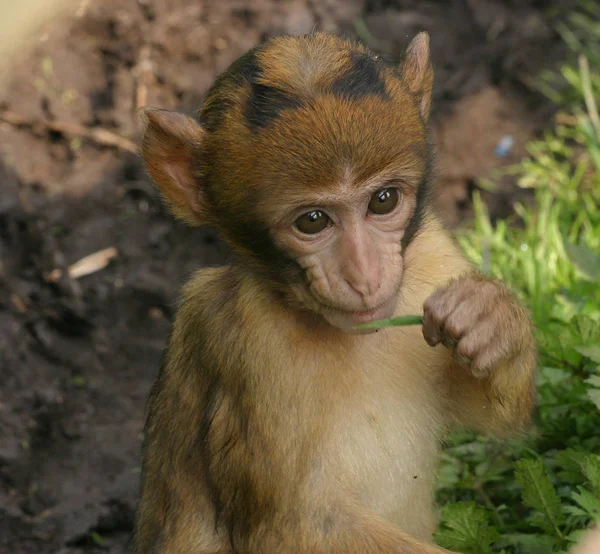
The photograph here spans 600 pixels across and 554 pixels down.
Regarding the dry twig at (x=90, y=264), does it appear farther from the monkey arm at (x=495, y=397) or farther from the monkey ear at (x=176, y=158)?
the monkey arm at (x=495, y=397)

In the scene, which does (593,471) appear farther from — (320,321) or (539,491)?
(320,321)

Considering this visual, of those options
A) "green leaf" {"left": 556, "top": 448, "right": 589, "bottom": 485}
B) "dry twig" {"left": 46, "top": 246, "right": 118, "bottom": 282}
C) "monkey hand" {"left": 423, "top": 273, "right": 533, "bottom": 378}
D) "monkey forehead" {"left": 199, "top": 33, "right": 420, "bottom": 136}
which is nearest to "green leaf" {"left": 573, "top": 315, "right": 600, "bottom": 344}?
"green leaf" {"left": 556, "top": 448, "right": 589, "bottom": 485}

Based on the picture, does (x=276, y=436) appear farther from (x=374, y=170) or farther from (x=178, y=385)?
(x=374, y=170)

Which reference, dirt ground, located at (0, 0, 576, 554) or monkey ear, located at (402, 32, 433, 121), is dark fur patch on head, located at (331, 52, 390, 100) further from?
dirt ground, located at (0, 0, 576, 554)

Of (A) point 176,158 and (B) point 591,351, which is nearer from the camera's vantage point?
(A) point 176,158

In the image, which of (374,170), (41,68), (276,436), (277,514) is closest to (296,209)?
(374,170)

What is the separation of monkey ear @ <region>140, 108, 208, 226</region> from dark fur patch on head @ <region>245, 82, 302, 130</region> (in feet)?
1.12

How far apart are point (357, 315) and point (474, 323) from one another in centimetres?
47

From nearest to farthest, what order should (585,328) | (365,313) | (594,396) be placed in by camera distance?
1. (365,313)
2. (594,396)
3. (585,328)

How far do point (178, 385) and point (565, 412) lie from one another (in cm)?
196

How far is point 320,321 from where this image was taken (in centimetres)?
463

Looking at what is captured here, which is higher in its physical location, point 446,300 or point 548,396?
point 446,300

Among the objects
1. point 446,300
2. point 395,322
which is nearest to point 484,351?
point 446,300

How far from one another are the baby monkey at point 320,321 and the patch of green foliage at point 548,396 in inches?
13.3
